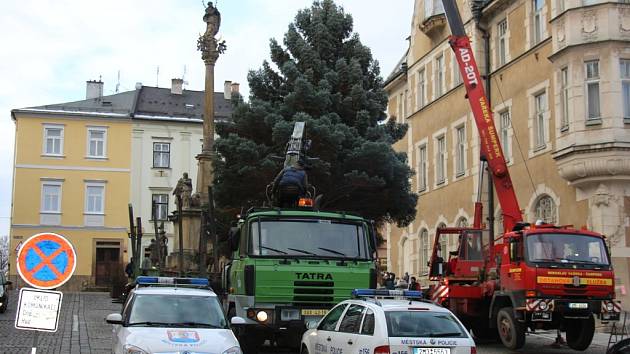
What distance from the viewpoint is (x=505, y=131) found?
31.6 meters

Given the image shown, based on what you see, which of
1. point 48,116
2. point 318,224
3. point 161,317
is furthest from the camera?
point 48,116

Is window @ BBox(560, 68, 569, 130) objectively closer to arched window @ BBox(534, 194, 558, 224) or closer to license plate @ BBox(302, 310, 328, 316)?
arched window @ BBox(534, 194, 558, 224)

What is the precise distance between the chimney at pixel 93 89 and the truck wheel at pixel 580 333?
4830 centimetres

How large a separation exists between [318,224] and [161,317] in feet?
14.8

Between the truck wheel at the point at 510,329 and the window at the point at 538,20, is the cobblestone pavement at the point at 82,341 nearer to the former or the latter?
the truck wheel at the point at 510,329

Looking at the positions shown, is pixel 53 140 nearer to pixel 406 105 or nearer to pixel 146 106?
pixel 146 106

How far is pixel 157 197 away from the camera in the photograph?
56531 millimetres

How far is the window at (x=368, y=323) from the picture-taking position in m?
10.4

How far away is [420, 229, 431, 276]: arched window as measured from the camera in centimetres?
3831

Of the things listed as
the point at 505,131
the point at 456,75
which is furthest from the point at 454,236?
the point at 456,75

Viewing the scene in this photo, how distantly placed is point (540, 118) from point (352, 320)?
1977 centimetres

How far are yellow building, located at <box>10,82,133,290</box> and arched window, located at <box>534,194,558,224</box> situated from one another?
32760 mm

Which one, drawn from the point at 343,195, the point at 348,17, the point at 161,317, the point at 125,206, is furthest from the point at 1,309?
the point at 125,206

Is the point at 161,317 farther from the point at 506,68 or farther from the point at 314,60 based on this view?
the point at 506,68
